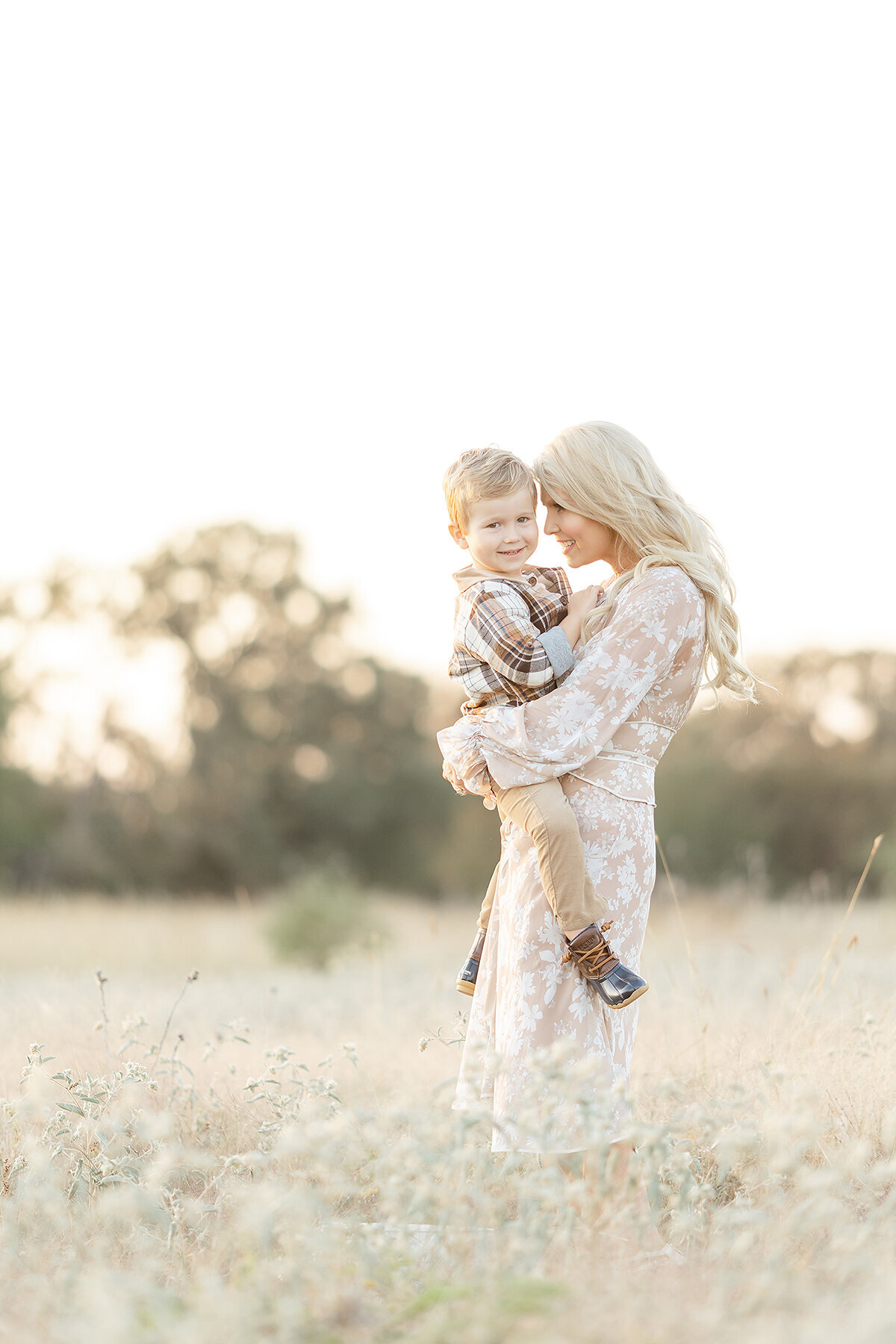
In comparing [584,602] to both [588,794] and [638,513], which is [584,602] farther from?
[588,794]

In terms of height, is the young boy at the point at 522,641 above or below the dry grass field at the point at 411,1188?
above

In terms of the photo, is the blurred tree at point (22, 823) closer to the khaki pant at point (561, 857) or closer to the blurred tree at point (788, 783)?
the blurred tree at point (788, 783)

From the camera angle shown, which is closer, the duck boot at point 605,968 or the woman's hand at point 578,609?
the duck boot at point 605,968

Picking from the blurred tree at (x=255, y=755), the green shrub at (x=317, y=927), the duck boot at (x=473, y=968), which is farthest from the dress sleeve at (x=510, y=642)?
the blurred tree at (x=255, y=755)

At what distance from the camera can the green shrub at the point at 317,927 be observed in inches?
438

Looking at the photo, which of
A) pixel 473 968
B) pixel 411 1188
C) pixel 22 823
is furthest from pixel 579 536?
pixel 22 823

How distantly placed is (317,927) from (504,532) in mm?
8681

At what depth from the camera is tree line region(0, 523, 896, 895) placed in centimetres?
2220

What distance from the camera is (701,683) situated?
136 inches

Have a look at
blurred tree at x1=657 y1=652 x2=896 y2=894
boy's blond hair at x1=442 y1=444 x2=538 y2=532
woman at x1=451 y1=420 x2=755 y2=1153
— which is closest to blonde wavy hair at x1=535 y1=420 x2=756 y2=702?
woman at x1=451 y1=420 x2=755 y2=1153

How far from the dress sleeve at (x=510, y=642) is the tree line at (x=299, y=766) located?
17711mm

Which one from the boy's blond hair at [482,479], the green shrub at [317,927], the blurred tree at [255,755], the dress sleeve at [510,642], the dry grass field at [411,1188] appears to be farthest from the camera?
the blurred tree at [255,755]

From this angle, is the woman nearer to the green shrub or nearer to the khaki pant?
the khaki pant

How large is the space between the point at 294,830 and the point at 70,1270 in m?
22.1
